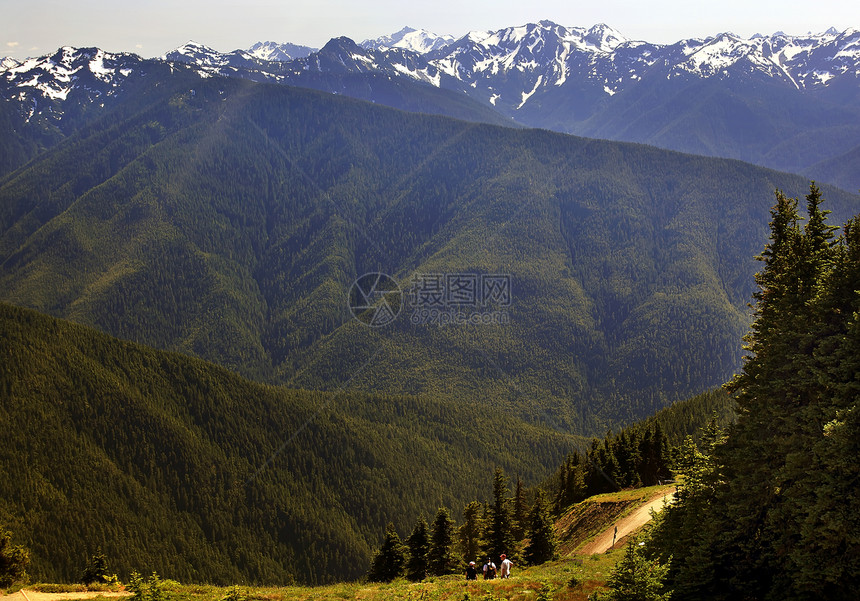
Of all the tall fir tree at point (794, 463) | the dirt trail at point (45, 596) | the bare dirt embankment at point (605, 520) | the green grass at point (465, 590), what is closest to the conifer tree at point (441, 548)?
the bare dirt embankment at point (605, 520)

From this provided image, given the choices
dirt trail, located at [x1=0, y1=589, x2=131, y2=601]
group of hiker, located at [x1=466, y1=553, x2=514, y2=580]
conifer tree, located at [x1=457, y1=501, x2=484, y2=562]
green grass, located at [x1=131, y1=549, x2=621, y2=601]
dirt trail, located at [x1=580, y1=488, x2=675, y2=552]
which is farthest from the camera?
conifer tree, located at [x1=457, y1=501, x2=484, y2=562]

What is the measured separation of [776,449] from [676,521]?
28.7 feet

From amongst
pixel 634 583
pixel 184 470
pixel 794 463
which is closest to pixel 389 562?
pixel 634 583

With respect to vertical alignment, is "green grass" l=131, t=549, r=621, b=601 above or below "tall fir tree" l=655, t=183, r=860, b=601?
below

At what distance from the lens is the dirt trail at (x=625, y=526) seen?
55.8m

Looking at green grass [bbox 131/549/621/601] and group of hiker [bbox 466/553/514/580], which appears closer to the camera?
green grass [bbox 131/549/621/601]

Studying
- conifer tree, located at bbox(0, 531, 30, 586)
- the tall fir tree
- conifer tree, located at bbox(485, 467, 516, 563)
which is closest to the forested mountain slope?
conifer tree, located at bbox(0, 531, 30, 586)

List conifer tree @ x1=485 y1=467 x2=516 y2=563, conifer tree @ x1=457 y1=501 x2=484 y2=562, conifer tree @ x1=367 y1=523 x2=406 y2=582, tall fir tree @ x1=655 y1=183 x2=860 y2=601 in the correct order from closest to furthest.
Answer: tall fir tree @ x1=655 y1=183 x2=860 y2=601 < conifer tree @ x1=485 y1=467 x2=516 y2=563 < conifer tree @ x1=367 y1=523 x2=406 y2=582 < conifer tree @ x1=457 y1=501 x2=484 y2=562

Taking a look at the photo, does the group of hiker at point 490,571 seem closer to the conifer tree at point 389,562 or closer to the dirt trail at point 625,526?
the dirt trail at point 625,526

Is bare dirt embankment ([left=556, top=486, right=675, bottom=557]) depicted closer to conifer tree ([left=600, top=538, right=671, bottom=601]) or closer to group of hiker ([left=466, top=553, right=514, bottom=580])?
group of hiker ([left=466, top=553, right=514, bottom=580])

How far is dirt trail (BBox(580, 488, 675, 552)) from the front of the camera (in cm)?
5581

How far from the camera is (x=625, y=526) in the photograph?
190 feet

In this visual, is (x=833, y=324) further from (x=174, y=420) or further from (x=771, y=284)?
(x=174, y=420)

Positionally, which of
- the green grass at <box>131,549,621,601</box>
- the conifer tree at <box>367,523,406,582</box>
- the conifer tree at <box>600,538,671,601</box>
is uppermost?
the conifer tree at <box>600,538,671,601</box>
